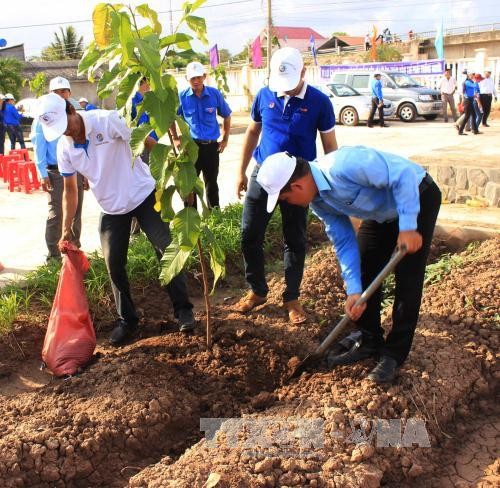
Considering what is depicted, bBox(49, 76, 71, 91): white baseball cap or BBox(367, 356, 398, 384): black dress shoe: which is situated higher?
BBox(49, 76, 71, 91): white baseball cap

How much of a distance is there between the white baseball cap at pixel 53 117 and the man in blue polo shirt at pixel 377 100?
14.5 m

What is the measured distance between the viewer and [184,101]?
640 cm

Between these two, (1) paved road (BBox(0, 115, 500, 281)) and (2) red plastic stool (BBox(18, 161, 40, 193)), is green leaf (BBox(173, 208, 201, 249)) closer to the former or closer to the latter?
(1) paved road (BBox(0, 115, 500, 281))

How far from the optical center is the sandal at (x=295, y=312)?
403cm

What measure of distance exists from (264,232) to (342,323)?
3.60 feet

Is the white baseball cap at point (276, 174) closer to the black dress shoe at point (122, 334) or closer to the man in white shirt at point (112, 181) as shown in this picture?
the man in white shirt at point (112, 181)

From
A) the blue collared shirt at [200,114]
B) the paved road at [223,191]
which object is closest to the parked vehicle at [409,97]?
the paved road at [223,191]

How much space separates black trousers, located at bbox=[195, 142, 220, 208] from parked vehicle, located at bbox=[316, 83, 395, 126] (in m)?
12.2

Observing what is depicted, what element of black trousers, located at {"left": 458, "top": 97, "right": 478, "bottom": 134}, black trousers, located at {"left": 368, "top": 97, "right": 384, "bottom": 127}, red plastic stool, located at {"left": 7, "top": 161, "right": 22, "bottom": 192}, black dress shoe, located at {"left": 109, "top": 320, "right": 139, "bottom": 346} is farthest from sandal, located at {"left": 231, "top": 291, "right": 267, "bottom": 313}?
black trousers, located at {"left": 368, "top": 97, "right": 384, "bottom": 127}

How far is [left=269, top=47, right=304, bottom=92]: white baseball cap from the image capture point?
355 centimetres

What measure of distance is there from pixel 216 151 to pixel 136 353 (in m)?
3.26

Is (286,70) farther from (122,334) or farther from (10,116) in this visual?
(10,116)

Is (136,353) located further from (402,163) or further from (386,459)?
(402,163)

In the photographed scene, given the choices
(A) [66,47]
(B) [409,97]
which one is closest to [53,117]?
(B) [409,97]
